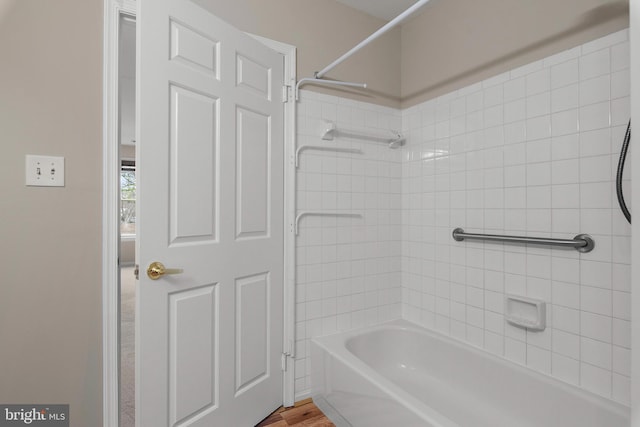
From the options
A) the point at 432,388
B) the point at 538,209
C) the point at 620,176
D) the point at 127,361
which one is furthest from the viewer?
the point at 127,361

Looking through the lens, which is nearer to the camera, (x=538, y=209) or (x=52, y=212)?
(x=52, y=212)

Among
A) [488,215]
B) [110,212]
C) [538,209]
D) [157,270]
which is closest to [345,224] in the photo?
[488,215]

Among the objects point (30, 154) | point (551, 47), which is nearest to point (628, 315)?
point (551, 47)

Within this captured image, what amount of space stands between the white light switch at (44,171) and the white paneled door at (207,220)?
0.37m

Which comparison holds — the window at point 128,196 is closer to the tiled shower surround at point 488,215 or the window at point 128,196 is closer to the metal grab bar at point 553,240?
the tiled shower surround at point 488,215

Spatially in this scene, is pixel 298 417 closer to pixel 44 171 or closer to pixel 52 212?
pixel 52 212

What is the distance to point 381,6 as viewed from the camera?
83.2 inches

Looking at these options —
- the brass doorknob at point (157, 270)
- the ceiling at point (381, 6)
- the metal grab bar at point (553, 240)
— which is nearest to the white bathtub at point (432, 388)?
the metal grab bar at point (553, 240)

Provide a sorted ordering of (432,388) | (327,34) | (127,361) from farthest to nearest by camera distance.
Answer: (127,361), (327,34), (432,388)

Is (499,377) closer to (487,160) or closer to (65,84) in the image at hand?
(487,160)

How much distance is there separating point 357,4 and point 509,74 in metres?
1.08

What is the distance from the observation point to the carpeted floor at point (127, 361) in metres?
1.79

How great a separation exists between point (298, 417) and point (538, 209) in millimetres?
1671

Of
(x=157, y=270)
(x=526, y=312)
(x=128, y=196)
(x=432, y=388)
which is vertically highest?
(x=128, y=196)
